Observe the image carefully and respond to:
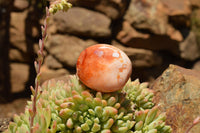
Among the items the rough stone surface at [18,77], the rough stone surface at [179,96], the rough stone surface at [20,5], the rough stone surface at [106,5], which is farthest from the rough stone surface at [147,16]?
the rough stone surface at [179,96]

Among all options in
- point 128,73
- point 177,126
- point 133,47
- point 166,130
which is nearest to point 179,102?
point 177,126

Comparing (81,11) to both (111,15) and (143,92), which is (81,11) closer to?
(111,15)

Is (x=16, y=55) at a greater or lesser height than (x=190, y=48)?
lesser

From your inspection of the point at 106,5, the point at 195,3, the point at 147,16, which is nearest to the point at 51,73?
the point at 106,5

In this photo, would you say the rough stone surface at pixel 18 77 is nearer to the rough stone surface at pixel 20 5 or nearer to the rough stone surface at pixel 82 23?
the rough stone surface at pixel 20 5

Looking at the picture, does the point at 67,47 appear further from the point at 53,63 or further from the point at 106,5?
the point at 106,5

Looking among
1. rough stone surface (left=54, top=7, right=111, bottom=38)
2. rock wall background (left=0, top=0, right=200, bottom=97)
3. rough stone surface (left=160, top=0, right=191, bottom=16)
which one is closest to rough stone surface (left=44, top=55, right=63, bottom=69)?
rock wall background (left=0, top=0, right=200, bottom=97)

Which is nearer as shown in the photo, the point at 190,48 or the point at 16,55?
the point at 16,55
